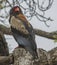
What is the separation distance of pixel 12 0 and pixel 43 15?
0.32 metres

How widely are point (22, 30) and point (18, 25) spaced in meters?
0.06

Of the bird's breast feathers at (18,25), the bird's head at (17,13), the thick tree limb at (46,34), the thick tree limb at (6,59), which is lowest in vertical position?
the thick tree limb at (6,59)

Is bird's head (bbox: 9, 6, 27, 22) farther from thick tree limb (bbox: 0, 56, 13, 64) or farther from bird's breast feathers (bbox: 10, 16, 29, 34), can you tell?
thick tree limb (bbox: 0, 56, 13, 64)

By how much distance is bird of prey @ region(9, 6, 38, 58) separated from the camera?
173cm

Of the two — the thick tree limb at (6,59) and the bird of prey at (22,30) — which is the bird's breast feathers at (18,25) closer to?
the bird of prey at (22,30)

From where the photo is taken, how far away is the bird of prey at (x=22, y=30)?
5.66 feet

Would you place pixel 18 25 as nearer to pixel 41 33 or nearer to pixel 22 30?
pixel 22 30

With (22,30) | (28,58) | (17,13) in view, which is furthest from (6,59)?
(17,13)

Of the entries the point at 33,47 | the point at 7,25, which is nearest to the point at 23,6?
the point at 7,25

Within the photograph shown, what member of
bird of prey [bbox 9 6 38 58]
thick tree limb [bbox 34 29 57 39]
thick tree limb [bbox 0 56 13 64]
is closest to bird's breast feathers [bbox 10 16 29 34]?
bird of prey [bbox 9 6 38 58]

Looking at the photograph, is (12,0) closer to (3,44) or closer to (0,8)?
(0,8)

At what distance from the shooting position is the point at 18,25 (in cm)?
176

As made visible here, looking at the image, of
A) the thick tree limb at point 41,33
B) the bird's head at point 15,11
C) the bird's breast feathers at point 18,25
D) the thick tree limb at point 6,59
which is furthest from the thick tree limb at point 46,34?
the thick tree limb at point 6,59

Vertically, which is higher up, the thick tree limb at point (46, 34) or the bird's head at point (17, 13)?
the bird's head at point (17, 13)
